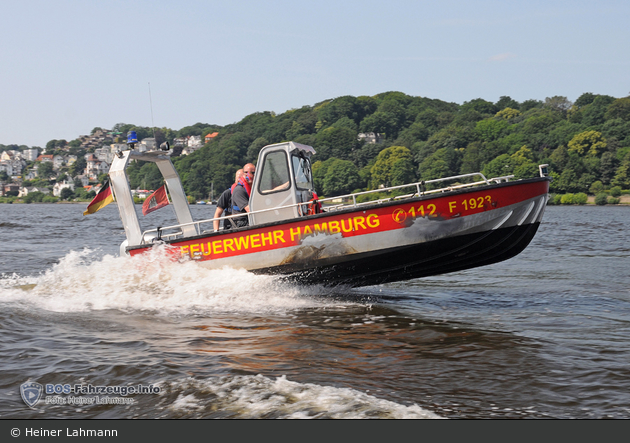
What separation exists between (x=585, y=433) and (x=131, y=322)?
602 centimetres

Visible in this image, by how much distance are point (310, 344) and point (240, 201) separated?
3534mm

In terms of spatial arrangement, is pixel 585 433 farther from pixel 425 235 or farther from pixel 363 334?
pixel 425 235

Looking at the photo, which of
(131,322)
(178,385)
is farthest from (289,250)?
(178,385)

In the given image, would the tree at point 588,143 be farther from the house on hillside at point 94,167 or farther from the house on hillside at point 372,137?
the house on hillside at point 94,167

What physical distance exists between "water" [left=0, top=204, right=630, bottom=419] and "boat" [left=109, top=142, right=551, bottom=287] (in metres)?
0.43

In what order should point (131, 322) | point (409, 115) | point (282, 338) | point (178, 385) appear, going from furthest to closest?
point (409, 115)
point (131, 322)
point (282, 338)
point (178, 385)

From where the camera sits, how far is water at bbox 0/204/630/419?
4.83 meters

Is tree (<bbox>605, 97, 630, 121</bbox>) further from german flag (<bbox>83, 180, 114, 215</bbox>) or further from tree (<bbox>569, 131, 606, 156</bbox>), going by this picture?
german flag (<bbox>83, 180, 114, 215</bbox>)

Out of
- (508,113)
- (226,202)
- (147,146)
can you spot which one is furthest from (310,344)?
(508,113)

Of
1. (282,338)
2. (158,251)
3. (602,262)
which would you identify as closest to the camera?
(282,338)

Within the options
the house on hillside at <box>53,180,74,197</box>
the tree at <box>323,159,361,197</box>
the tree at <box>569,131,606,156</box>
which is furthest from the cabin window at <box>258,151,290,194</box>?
the house on hillside at <box>53,180,74,197</box>

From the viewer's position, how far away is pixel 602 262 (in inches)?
601

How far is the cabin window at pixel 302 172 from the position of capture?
30.4ft

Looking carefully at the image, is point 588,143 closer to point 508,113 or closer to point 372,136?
point 508,113
